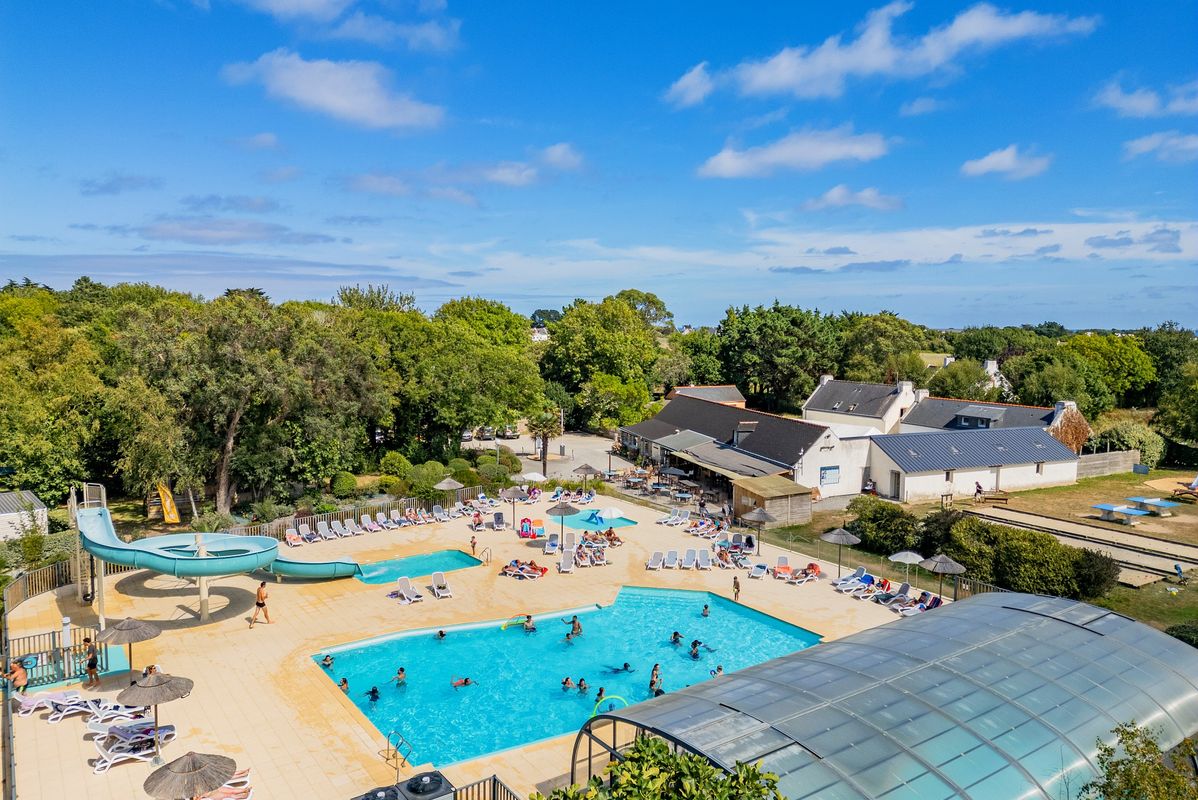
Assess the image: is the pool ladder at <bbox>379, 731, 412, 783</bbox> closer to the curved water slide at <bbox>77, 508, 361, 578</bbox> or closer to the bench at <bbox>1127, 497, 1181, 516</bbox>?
the curved water slide at <bbox>77, 508, 361, 578</bbox>

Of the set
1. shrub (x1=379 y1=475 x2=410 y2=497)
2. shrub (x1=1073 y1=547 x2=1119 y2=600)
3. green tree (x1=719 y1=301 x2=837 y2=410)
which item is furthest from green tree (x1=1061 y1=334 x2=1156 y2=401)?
shrub (x1=379 y1=475 x2=410 y2=497)

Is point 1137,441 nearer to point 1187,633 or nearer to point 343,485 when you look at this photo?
point 1187,633

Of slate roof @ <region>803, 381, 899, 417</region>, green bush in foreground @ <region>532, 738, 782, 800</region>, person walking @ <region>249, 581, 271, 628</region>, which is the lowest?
person walking @ <region>249, 581, 271, 628</region>

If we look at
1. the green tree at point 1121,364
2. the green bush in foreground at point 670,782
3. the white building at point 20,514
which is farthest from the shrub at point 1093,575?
the green tree at point 1121,364

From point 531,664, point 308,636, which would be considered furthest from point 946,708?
point 308,636

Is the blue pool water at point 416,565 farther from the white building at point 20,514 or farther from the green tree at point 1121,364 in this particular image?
the green tree at point 1121,364

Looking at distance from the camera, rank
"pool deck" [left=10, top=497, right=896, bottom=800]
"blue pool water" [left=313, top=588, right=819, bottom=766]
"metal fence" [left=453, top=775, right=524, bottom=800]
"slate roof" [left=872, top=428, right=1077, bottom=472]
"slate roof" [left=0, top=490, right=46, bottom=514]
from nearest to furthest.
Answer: "metal fence" [left=453, top=775, right=524, bottom=800] → "pool deck" [left=10, top=497, right=896, bottom=800] → "blue pool water" [left=313, top=588, right=819, bottom=766] → "slate roof" [left=0, top=490, right=46, bottom=514] → "slate roof" [left=872, top=428, right=1077, bottom=472]
